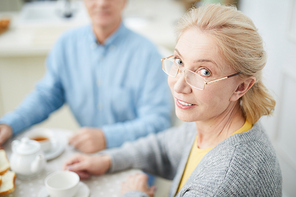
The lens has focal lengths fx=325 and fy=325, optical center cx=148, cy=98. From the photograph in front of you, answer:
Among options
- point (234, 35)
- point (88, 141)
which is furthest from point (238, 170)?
point (88, 141)

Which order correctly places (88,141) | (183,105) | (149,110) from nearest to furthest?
1. (183,105)
2. (88,141)
3. (149,110)

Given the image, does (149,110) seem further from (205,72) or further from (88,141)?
(205,72)

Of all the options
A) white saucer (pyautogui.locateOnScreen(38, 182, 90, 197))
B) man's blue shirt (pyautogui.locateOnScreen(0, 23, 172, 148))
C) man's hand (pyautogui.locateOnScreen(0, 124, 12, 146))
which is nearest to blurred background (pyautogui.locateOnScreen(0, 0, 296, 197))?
man's blue shirt (pyautogui.locateOnScreen(0, 23, 172, 148))

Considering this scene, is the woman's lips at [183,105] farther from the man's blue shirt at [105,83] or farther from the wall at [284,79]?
the wall at [284,79]

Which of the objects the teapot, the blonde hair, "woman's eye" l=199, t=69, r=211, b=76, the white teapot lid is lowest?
the teapot

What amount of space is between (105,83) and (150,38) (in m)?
0.94

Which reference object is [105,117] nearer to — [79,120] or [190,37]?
[79,120]

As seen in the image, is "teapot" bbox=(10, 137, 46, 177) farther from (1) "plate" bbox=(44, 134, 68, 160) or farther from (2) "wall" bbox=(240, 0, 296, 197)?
(2) "wall" bbox=(240, 0, 296, 197)

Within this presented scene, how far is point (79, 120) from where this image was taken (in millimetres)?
1887

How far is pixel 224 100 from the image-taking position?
0.94 meters

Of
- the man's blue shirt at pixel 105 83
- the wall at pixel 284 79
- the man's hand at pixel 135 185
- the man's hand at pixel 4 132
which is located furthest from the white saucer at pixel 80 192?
the wall at pixel 284 79

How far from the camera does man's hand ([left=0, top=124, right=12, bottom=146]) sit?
1346 mm

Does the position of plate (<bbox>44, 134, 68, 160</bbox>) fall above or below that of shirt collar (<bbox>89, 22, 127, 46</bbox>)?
below

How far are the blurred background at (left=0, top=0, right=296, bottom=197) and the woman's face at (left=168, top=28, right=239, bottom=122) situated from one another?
0.20 metres
